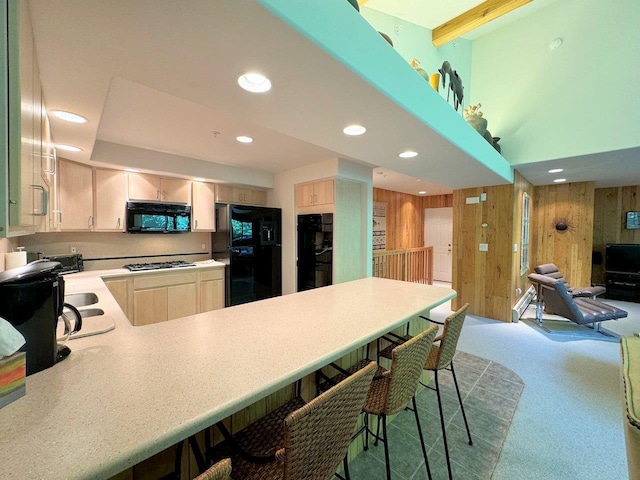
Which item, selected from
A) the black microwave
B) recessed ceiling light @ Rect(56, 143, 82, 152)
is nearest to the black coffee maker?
recessed ceiling light @ Rect(56, 143, 82, 152)

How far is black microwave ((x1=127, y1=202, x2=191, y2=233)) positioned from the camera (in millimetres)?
3297

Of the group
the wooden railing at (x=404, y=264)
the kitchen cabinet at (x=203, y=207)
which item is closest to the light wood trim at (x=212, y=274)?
the kitchen cabinet at (x=203, y=207)

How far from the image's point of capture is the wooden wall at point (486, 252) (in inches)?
155

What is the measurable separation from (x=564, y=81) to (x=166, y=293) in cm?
576

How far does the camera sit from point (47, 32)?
98 centimetres

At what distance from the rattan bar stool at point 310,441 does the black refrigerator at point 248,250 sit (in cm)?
294

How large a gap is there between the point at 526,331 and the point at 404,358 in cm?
368

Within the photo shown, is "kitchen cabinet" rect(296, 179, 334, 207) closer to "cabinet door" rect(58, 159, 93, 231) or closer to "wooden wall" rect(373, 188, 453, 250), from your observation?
"cabinet door" rect(58, 159, 93, 231)

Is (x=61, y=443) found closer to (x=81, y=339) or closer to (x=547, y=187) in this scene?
(x=81, y=339)

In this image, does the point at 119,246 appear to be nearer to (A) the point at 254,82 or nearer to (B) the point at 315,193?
(B) the point at 315,193

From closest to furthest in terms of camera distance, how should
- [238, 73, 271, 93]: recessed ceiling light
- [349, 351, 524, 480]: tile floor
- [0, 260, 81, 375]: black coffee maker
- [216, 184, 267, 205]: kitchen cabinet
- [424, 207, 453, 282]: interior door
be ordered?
[0, 260, 81, 375]: black coffee maker → [238, 73, 271, 93]: recessed ceiling light → [349, 351, 524, 480]: tile floor → [216, 184, 267, 205]: kitchen cabinet → [424, 207, 453, 282]: interior door

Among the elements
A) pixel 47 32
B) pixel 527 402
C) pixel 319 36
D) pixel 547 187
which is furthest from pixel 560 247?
pixel 47 32

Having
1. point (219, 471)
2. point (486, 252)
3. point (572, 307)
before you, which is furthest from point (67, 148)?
point (572, 307)

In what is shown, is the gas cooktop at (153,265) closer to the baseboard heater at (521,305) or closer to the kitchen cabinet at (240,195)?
the kitchen cabinet at (240,195)
